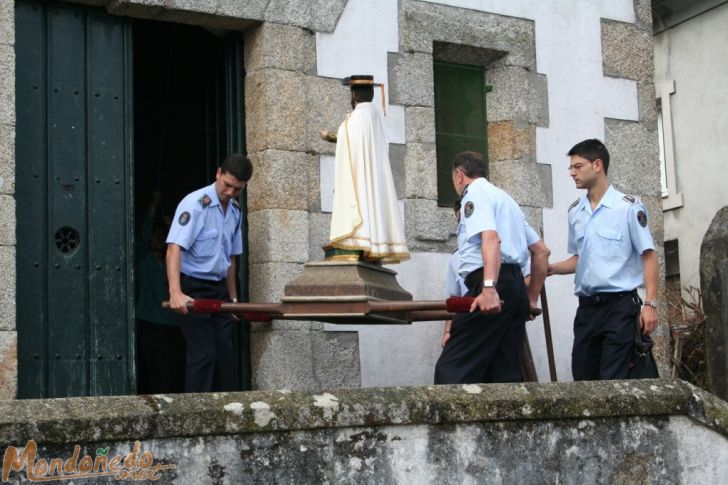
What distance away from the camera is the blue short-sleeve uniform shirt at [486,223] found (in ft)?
24.0

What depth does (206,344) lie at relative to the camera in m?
7.69

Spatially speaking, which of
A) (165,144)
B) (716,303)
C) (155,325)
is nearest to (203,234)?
(155,325)

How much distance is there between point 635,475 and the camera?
19.4 feet

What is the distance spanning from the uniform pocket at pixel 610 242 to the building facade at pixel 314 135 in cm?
160

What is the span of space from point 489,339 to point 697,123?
8.31 meters

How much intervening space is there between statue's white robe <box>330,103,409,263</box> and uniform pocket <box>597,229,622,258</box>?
1.01m

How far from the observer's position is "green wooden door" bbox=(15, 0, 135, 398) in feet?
26.0

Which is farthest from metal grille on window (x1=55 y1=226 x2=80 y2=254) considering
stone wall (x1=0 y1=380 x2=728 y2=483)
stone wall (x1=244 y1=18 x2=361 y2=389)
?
stone wall (x1=0 y1=380 x2=728 y2=483)

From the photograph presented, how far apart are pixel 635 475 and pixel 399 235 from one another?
7.50ft

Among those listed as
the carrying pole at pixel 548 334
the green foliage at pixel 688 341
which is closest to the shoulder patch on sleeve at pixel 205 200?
the carrying pole at pixel 548 334

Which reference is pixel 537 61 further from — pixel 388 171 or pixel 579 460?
pixel 579 460

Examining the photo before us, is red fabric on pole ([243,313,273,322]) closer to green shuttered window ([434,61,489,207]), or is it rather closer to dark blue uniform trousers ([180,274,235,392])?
dark blue uniform trousers ([180,274,235,392])

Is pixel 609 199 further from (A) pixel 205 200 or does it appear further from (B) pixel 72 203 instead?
(B) pixel 72 203

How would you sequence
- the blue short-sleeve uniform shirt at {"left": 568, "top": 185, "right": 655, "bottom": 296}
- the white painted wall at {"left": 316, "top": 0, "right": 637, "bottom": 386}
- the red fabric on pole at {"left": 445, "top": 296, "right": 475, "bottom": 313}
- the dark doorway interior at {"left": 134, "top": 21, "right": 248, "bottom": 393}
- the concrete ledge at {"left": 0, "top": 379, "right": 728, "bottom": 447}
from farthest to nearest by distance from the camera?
the dark doorway interior at {"left": 134, "top": 21, "right": 248, "bottom": 393} → the white painted wall at {"left": 316, "top": 0, "right": 637, "bottom": 386} → the blue short-sleeve uniform shirt at {"left": 568, "top": 185, "right": 655, "bottom": 296} → the red fabric on pole at {"left": 445, "top": 296, "right": 475, "bottom": 313} → the concrete ledge at {"left": 0, "top": 379, "right": 728, "bottom": 447}
